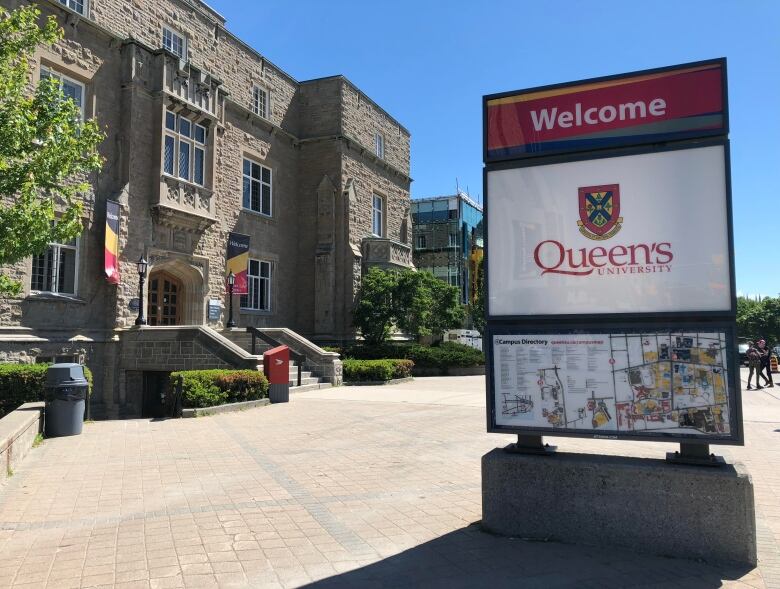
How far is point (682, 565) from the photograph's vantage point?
13.9 feet

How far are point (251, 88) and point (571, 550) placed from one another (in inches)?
961

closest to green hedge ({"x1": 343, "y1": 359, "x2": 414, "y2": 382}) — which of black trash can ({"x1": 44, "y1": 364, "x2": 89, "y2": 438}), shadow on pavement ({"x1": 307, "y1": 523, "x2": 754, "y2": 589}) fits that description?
black trash can ({"x1": 44, "y1": 364, "x2": 89, "y2": 438})

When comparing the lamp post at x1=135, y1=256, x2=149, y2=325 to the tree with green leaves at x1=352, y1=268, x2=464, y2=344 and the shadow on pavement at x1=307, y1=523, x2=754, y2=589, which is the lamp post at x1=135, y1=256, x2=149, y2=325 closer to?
the tree with green leaves at x1=352, y1=268, x2=464, y2=344

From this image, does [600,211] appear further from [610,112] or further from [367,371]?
[367,371]

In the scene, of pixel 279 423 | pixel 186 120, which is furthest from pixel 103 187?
pixel 279 423

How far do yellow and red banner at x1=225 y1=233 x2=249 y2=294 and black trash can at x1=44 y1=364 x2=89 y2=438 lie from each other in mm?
12602

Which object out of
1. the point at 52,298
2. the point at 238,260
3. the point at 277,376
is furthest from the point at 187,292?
the point at 277,376

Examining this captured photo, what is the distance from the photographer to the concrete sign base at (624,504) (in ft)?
14.0

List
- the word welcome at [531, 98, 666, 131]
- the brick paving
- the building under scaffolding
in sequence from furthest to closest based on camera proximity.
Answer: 1. the building under scaffolding
2. the word welcome at [531, 98, 666, 131]
3. the brick paving

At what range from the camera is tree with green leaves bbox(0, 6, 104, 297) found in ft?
33.0

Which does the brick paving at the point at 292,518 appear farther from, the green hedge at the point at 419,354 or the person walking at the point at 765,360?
the green hedge at the point at 419,354

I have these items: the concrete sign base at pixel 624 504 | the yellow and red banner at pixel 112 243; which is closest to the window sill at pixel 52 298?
the yellow and red banner at pixel 112 243

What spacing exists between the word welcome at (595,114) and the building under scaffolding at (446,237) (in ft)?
180

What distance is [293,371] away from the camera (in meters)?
19.3
